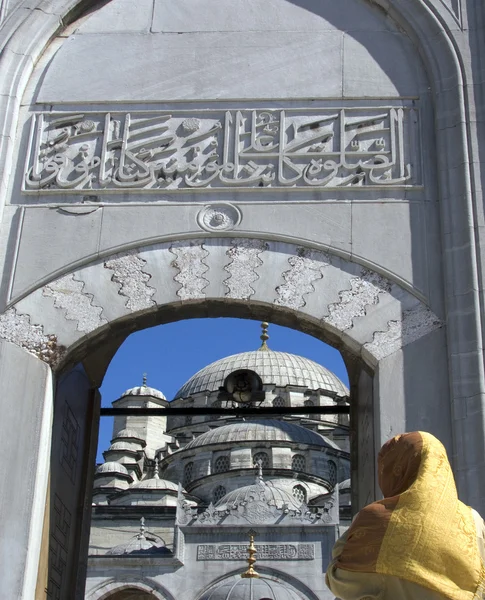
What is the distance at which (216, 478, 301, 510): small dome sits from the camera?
37.8 m

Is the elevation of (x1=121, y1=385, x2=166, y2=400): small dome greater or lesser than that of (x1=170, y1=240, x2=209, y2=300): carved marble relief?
greater

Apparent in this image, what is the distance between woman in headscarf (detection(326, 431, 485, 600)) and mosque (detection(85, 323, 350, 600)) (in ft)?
59.2

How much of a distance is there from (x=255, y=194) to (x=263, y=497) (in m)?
32.2

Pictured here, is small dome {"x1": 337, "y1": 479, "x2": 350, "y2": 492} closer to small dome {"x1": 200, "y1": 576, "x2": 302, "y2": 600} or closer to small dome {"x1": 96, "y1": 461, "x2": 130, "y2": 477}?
small dome {"x1": 96, "y1": 461, "x2": 130, "y2": 477}

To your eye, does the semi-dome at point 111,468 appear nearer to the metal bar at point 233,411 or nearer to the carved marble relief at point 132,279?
the metal bar at point 233,411

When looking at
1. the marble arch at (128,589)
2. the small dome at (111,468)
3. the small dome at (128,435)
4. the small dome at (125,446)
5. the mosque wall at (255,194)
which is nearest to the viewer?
the mosque wall at (255,194)

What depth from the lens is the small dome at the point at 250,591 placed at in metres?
27.5

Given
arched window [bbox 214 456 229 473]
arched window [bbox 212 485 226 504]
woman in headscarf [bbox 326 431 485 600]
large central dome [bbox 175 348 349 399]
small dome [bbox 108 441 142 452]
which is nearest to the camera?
woman in headscarf [bbox 326 431 485 600]

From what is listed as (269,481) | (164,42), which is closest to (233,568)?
(269,481)

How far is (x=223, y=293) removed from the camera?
21.9ft

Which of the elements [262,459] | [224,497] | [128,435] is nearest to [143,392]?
[128,435]

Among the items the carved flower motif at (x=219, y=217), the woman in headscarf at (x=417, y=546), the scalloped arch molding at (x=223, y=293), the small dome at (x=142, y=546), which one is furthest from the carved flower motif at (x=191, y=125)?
the small dome at (x=142, y=546)

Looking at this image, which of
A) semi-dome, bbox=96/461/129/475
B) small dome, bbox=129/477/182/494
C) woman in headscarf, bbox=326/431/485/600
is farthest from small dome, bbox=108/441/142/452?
woman in headscarf, bbox=326/431/485/600

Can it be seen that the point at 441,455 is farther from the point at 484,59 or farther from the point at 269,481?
the point at 269,481
